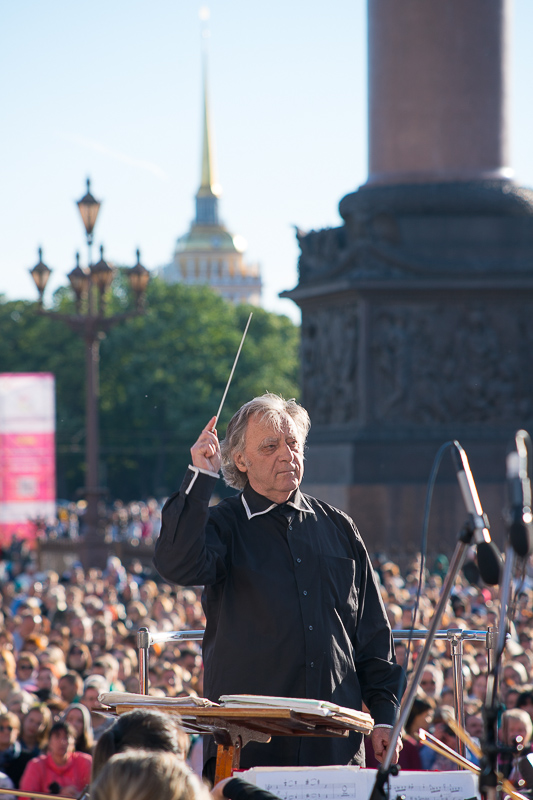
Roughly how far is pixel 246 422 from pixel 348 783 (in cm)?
124

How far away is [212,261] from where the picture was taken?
5384 inches

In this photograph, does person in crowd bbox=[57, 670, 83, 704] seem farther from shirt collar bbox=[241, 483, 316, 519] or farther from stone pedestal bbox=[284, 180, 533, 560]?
stone pedestal bbox=[284, 180, 533, 560]

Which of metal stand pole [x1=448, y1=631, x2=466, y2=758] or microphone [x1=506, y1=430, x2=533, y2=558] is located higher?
microphone [x1=506, y1=430, x2=533, y2=558]

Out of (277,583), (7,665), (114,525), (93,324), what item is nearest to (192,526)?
(277,583)

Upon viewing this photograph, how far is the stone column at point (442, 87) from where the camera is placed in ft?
66.6

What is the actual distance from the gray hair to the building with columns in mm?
118504

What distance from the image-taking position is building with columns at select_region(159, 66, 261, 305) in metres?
129

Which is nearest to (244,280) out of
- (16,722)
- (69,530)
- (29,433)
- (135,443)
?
(135,443)

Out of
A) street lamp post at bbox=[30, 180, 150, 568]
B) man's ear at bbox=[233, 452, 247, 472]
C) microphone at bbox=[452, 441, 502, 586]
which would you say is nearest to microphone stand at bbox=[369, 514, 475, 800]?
microphone at bbox=[452, 441, 502, 586]

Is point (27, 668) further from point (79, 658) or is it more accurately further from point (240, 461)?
point (240, 461)

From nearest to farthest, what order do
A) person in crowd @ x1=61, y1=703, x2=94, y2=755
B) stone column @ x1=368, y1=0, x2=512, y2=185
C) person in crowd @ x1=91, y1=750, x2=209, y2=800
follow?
1. person in crowd @ x1=91, y1=750, x2=209, y2=800
2. person in crowd @ x1=61, y1=703, x2=94, y2=755
3. stone column @ x1=368, y1=0, x2=512, y2=185

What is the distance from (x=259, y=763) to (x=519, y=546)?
1.75 metres

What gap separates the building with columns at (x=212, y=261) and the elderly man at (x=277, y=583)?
389ft

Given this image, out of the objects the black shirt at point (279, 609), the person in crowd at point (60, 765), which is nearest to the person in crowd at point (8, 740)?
the person in crowd at point (60, 765)
